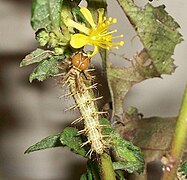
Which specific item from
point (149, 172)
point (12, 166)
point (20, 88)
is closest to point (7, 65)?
point (20, 88)

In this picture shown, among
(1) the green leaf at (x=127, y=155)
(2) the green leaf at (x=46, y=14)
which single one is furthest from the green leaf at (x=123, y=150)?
(2) the green leaf at (x=46, y=14)

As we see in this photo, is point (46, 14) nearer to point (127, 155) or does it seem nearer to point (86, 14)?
point (86, 14)

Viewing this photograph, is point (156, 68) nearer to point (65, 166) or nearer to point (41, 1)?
point (41, 1)

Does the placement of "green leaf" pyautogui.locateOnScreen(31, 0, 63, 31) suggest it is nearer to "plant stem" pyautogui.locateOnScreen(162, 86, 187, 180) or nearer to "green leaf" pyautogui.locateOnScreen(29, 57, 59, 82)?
"green leaf" pyautogui.locateOnScreen(29, 57, 59, 82)

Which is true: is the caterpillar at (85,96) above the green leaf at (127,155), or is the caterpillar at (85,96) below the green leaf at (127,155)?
above

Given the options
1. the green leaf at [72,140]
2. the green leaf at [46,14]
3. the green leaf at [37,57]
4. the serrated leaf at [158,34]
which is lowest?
the green leaf at [72,140]

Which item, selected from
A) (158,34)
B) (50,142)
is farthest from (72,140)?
(158,34)

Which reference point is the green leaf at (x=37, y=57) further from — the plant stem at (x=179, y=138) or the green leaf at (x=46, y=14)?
the plant stem at (x=179, y=138)
